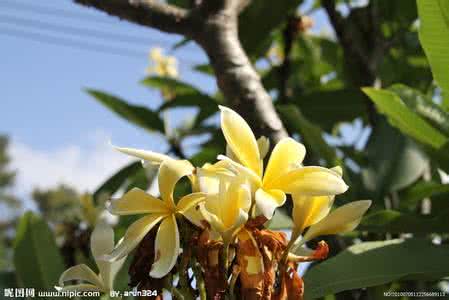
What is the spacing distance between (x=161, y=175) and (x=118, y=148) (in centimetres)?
5

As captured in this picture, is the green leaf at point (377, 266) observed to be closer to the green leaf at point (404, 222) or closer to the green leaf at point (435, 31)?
the green leaf at point (404, 222)

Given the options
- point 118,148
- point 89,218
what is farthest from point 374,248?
point 89,218

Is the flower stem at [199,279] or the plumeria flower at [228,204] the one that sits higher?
the plumeria flower at [228,204]

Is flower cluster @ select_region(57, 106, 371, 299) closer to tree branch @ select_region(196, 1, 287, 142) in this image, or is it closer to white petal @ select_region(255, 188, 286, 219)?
white petal @ select_region(255, 188, 286, 219)

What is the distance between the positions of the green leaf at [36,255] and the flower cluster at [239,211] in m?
0.43

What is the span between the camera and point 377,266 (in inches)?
30.6

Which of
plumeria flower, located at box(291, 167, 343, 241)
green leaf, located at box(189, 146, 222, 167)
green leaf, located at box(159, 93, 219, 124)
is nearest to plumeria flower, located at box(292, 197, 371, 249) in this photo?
plumeria flower, located at box(291, 167, 343, 241)

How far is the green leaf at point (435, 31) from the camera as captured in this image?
0.78 metres

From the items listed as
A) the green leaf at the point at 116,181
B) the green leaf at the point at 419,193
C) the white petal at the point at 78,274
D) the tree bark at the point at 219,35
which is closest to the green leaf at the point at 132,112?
the green leaf at the point at 116,181

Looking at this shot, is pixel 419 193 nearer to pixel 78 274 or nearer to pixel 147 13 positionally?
pixel 147 13

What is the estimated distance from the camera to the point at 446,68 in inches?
31.4

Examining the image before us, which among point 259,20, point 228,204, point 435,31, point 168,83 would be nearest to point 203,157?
point 259,20

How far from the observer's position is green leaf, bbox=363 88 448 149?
0.92m

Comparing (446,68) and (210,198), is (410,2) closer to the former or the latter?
(446,68)
